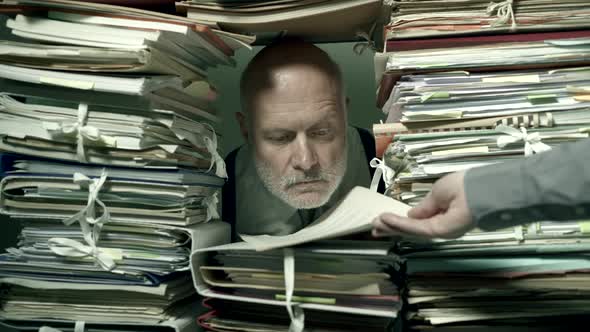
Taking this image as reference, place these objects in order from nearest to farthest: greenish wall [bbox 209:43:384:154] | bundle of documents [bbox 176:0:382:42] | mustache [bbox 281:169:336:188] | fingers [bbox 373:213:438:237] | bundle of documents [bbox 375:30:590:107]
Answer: fingers [bbox 373:213:438:237]
bundle of documents [bbox 375:30:590:107]
bundle of documents [bbox 176:0:382:42]
mustache [bbox 281:169:336:188]
greenish wall [bbox 209:43:384:154]

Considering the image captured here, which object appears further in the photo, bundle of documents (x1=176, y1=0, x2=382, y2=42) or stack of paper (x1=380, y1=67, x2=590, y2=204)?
bundle of documents (x1=176, y1=0, x2=382, y2=42)

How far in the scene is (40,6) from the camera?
55.3 inches

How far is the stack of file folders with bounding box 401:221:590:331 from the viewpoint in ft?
4.13

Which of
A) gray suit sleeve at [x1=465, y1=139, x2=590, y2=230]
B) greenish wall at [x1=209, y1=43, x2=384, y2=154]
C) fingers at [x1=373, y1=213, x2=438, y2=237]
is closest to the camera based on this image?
gray suit sleeve at [x1=465, y1=139, x2=590, y2=230]

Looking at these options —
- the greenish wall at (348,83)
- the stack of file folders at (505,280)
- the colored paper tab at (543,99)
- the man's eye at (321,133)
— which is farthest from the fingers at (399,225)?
the greenish wall at (348,83)

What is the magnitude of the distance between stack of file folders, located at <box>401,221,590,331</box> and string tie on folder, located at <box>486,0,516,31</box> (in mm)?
429

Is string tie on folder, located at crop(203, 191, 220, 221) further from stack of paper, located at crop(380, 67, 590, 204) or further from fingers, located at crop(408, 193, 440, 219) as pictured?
fingers, located at crop(408, 193, 440, 219)

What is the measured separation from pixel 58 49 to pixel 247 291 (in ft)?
2.16

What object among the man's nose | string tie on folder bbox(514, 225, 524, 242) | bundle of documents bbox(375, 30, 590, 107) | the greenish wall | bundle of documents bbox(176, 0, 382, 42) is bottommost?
string tie on folder bbox(514, 225, 524, 242)

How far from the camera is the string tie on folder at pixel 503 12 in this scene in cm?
132

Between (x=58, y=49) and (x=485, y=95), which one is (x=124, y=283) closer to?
(x=58, y=49)

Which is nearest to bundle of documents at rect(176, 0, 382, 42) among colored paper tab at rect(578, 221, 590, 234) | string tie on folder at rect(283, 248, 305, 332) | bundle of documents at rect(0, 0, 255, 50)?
Result: bundle of documents at rect(0, 0, 255, 50)

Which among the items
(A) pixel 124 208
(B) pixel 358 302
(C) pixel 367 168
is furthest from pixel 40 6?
(C) pixel 367 168

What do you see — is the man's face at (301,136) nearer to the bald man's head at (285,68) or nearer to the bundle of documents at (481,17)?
the bald man's head at (285,68)
